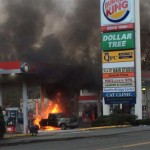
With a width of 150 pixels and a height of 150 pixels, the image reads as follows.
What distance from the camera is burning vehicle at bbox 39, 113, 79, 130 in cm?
3931

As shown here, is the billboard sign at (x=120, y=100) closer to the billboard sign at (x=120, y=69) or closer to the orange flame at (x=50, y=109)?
the billboard sign at (x=120, y=69)

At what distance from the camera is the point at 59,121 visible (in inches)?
1559

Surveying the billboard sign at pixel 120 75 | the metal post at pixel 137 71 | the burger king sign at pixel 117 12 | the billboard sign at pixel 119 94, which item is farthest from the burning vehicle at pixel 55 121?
the burger king sign at pixel 117 12

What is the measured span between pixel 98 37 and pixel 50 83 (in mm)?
6520

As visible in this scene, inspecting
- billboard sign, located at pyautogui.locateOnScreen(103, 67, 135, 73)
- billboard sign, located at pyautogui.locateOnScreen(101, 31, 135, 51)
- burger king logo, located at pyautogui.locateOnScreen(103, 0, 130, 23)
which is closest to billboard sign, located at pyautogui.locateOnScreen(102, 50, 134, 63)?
billboard sign, located at pyautogui.locateOnScreen(101, 31, 135, 51)

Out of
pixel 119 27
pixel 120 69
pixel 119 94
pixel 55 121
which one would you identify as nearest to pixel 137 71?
pixel 120 69

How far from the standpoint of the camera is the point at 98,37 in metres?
43.2

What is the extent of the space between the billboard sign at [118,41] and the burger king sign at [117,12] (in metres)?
0.81

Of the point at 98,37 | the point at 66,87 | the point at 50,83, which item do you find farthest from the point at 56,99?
the point at 98,37

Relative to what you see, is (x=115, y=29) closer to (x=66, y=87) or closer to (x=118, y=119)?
(x=118, y=119)

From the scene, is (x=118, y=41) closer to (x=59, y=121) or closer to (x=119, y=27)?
(x=119, y=27)

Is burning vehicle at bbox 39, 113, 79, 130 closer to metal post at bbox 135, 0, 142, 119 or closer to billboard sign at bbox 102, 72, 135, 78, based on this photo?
billboard sign at bbox 102, 72, 135, 78

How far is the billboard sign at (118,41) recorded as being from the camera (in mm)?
33219

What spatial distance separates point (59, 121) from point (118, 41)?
9.81 m
